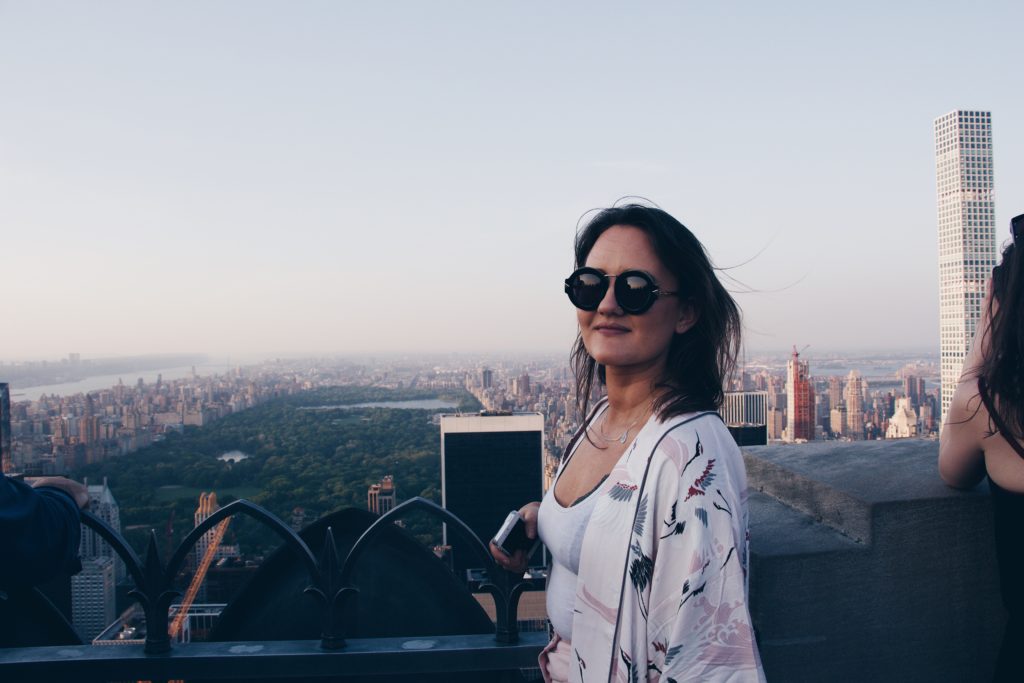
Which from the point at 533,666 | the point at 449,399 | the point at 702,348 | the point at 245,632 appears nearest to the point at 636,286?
the point at 702,348

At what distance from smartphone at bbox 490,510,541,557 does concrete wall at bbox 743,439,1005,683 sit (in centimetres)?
65

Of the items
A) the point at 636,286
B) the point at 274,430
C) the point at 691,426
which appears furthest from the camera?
the point at 274,430

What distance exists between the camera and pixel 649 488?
4.81 ft

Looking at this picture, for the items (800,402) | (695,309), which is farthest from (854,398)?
(695,309)

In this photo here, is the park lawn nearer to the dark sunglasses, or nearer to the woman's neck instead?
the woman's neck

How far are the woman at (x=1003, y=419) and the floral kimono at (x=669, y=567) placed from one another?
860 mm

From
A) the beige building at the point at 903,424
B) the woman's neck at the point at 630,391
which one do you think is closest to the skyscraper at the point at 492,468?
the woman's neck at the point at 630,391

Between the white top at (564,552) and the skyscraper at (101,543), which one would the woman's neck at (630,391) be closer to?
the white top at (564,552)

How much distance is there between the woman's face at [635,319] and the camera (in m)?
1.84

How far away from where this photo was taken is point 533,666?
2561 mm

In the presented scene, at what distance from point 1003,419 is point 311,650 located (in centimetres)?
230

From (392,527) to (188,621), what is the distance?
1.66 m

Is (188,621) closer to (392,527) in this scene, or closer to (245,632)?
(245,632)

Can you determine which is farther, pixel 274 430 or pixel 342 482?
pixel 274 430
